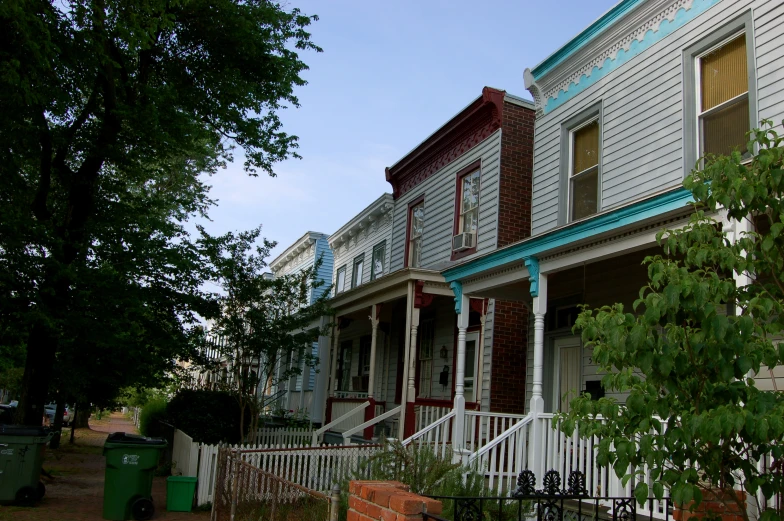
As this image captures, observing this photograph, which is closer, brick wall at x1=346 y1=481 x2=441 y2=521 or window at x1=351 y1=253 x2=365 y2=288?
brick wall at x1=346 y1=481 x2=441 y2=521

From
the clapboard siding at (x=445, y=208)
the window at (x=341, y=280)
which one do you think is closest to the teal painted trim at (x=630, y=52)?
the clapboard siding at (x=445, y=208)

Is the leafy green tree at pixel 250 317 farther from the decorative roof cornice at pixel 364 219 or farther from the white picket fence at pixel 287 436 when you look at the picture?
the decorative roof cornice at pixel 364 219

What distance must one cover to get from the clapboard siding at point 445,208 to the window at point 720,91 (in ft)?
16.7

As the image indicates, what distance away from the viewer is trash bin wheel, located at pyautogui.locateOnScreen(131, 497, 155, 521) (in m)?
10.5

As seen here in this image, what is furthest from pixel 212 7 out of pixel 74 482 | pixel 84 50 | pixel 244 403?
pixel 74 482

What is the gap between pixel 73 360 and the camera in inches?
685

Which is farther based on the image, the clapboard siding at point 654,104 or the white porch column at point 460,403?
the white porch column at point 460,403

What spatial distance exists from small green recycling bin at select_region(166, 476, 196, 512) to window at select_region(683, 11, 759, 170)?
9.35 m

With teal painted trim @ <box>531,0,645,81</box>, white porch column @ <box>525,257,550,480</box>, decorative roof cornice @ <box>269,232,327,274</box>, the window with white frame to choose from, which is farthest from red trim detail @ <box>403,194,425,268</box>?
decorative roof cornice @ <box>269,232,327,274</box>

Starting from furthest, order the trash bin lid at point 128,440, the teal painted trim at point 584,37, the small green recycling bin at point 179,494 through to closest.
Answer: the small green recycling bin at point 179,494
the teal painted trim at point 584,37
the trash bin lid at point 128,440

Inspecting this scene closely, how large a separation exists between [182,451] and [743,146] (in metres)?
12.1

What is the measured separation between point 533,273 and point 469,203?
5.90 m

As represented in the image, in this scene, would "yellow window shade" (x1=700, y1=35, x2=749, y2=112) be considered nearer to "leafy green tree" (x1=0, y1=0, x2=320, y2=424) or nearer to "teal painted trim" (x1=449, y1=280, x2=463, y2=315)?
"teal painted trim" (x1=449, y1=280, x2=463, y2=315)

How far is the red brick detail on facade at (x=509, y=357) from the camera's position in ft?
44.0
